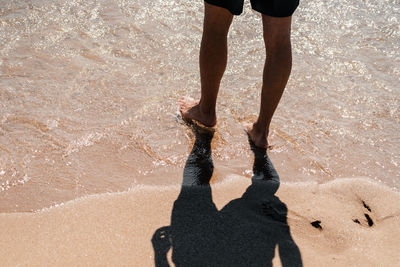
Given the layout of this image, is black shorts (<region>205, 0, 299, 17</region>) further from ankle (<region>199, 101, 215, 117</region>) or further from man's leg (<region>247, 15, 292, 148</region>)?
ankle (<region>199, 101, 215, 117</region>)

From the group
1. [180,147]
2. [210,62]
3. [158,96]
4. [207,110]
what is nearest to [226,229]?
[180,147]

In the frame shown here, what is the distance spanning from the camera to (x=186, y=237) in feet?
5.94

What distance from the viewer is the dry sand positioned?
1715 millimetres

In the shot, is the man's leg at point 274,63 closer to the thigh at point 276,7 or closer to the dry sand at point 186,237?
the thigh at point 276,7

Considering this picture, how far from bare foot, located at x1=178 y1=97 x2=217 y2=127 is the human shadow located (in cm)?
39

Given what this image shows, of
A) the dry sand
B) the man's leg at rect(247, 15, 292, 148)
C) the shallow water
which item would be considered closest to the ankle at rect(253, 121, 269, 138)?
the man's leg at rect(247, 15, 292, 148)

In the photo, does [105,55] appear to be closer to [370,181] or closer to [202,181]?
[202,181]

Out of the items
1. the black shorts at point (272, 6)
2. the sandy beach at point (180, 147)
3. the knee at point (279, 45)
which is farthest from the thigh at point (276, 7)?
the sandy beach at point (180, 147)

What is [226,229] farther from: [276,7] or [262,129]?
[276,7]

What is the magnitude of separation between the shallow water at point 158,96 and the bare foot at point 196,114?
7 centimetres

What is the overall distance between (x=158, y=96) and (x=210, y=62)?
53 cm

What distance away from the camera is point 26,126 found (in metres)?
2.45

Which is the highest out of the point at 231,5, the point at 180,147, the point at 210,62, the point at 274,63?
the point at 231,5

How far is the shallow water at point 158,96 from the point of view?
7.36ft
